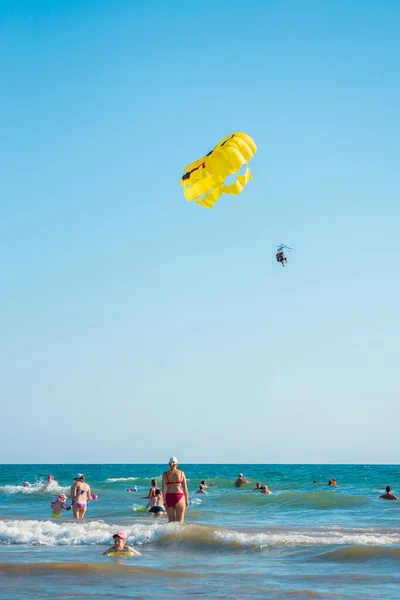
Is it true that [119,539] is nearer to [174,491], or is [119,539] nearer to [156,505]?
[174,491]

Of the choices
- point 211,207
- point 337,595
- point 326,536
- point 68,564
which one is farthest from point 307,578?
point 211,207

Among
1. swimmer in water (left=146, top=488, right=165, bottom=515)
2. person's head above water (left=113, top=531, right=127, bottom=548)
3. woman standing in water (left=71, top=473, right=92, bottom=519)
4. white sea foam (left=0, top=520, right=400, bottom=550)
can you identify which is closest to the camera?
person's head above water (left=113, top=531, right=127, bottom=548)

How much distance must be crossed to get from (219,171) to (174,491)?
21.0 ft

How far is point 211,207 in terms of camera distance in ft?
49.3

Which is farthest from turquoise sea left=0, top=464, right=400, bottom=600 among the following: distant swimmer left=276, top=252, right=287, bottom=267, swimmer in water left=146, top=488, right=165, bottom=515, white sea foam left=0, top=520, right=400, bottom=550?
distant swimmer left=276, top=252, right=287, bottom=267

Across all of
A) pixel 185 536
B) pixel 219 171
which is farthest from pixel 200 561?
pixel 219 171

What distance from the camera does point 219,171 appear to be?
14.6 m

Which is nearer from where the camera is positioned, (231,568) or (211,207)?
(231,568)

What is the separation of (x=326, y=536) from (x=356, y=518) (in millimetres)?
6334

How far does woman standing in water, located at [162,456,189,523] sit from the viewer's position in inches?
508

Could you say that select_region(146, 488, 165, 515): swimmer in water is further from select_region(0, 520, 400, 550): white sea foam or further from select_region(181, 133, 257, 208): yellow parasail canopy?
select_region(181, 133, 257, 208): yellow parasail canopy

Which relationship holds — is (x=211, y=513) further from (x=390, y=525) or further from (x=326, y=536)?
(x=326, y=536)

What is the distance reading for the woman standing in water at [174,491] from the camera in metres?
12.9

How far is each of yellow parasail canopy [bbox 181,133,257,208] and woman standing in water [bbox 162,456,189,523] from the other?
5.50m
